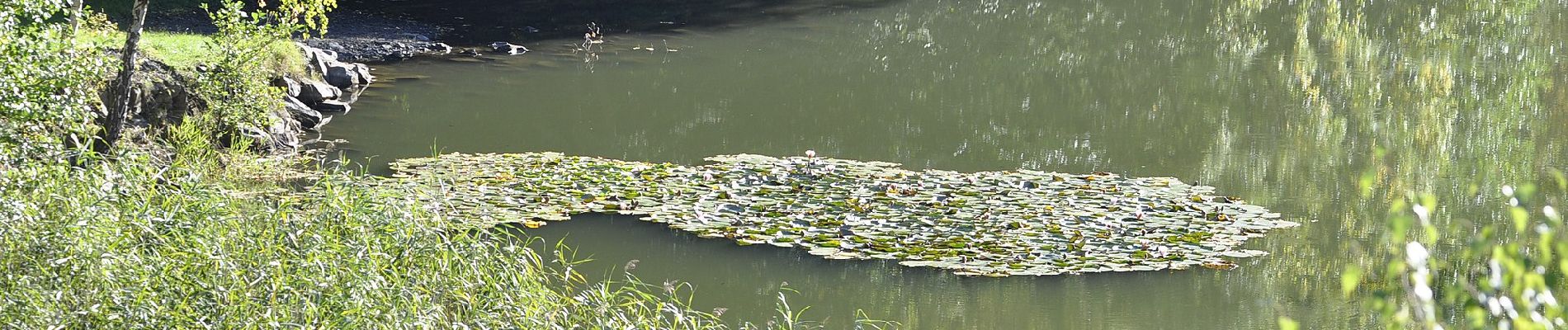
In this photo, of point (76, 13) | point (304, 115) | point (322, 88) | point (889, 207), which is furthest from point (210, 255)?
point (322, 88)

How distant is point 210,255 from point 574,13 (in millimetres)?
17656

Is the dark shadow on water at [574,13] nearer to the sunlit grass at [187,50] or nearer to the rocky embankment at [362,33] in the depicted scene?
the rocky embankment at [362,33]

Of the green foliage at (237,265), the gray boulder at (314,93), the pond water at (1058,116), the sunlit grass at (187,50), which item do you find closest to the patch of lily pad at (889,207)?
the pond water at (1058,116)

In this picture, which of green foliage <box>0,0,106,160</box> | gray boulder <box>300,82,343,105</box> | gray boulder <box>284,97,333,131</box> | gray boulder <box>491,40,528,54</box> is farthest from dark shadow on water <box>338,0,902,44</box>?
green foliage <box>0,0,106,160</box>

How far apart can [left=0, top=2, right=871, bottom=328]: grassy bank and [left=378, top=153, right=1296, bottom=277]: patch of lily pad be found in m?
1.25

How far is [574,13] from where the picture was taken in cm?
2345

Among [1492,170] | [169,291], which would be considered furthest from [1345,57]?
[169,291]

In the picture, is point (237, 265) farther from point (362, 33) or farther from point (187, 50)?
point (362, 33)

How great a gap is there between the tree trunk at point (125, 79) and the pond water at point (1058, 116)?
2.52 m

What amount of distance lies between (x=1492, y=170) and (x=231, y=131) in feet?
30.5

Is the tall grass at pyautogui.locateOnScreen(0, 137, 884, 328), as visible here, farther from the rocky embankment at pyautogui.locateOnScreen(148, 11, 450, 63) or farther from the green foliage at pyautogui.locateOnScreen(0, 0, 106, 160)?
the rocky embankment at pyautogui.locateOnScreen(148, 11, 450, 63)

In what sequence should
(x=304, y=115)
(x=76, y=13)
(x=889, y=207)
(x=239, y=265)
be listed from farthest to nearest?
(x=304, y=115) < (x=889, y=207) < (x=76, y=13) < (x=239, y=265)

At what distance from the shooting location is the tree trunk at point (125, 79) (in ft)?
31.4

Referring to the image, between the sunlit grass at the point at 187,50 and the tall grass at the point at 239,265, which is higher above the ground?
the sunlit grass at the point at 187,50
